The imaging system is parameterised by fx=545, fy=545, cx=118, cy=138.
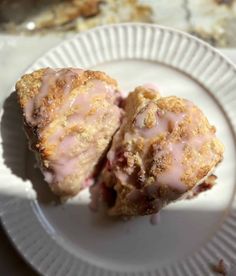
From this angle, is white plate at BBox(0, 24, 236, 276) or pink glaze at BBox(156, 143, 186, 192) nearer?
pink glaze at BBox(156, 143, 186, 192)

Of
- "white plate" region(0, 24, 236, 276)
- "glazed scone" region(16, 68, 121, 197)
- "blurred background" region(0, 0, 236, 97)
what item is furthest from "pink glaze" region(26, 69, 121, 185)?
"blurred background" region(0, 0, 236, 97)

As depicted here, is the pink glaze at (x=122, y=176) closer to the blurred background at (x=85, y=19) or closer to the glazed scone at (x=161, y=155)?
the glazed scone at (x=161, y=155)

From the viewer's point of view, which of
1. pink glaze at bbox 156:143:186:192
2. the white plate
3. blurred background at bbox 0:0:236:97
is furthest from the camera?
blurred background at bbox 0:0:236:97

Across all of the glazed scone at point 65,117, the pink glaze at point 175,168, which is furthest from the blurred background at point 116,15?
the pink glaze at point 175,168

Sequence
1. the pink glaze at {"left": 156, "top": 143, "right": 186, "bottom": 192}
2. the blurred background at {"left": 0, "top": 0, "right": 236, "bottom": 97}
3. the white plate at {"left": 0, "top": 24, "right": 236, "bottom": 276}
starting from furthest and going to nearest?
1. the blurred background at {"left": 0, "top": 0, "right": 236, "bottom": 97}
2. the white plate at {"left": 0, "top": 24, "right": 236, "bottom": 276}
3. the pink glaze at {"left": 156, "top": 143, "right": 186, "bottom": 192}

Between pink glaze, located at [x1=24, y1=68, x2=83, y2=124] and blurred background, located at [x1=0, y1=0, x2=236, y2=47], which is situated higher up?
blurred background, located at [x1=0, y1=0, x2=236, y2=47]

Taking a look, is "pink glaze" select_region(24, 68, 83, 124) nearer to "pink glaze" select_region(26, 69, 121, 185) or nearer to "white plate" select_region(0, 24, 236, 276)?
"pink glaze" select_region(26, 69, 121, 185)

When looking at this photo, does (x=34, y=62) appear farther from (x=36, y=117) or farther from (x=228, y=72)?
(x=228, y=72)

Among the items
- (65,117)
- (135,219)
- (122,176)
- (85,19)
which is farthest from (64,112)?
(85,19)

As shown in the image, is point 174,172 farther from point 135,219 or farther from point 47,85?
point 47,85
